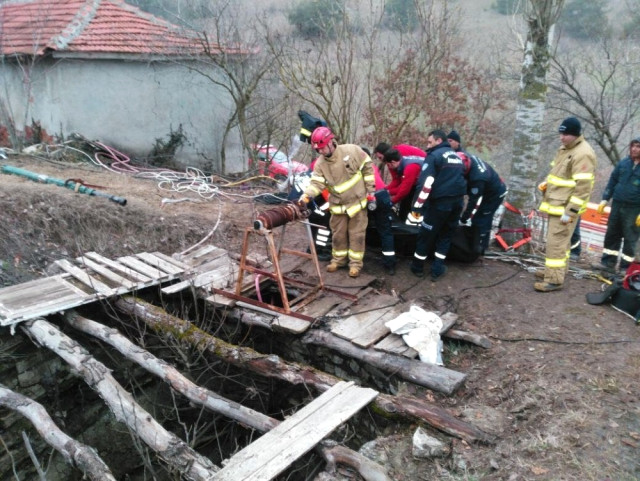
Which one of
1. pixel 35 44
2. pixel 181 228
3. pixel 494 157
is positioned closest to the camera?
pixel 181 228

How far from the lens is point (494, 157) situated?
2138cm

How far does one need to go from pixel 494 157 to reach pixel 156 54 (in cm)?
1502

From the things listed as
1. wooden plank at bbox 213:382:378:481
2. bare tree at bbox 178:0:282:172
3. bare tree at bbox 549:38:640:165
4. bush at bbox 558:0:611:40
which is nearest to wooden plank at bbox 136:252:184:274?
wooden plank at bbox 213:382:378:481


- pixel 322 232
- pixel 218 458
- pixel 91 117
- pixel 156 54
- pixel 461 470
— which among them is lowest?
pixel 218 458

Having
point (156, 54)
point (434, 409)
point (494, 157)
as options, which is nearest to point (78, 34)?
point (156, 54)

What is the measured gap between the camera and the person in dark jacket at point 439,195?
5.58 metres

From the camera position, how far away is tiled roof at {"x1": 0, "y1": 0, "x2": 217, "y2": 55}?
11125 mm

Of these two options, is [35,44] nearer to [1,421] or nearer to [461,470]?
[1,421]

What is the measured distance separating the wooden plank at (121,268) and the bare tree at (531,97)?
5339 millimetres

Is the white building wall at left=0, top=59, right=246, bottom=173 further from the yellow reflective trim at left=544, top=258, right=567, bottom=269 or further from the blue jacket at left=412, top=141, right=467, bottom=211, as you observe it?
the yellow reflective trim at left=544, top=258, right=567, bottom=269

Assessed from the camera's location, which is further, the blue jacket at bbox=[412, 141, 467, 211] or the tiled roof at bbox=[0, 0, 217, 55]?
the tiled roof at bbox=[0, 0, 217, 55]

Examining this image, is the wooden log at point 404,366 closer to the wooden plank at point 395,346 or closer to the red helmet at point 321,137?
the wooden plank at point 395,346

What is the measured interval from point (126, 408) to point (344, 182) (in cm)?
315

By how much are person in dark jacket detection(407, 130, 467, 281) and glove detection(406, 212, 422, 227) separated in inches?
8.3
